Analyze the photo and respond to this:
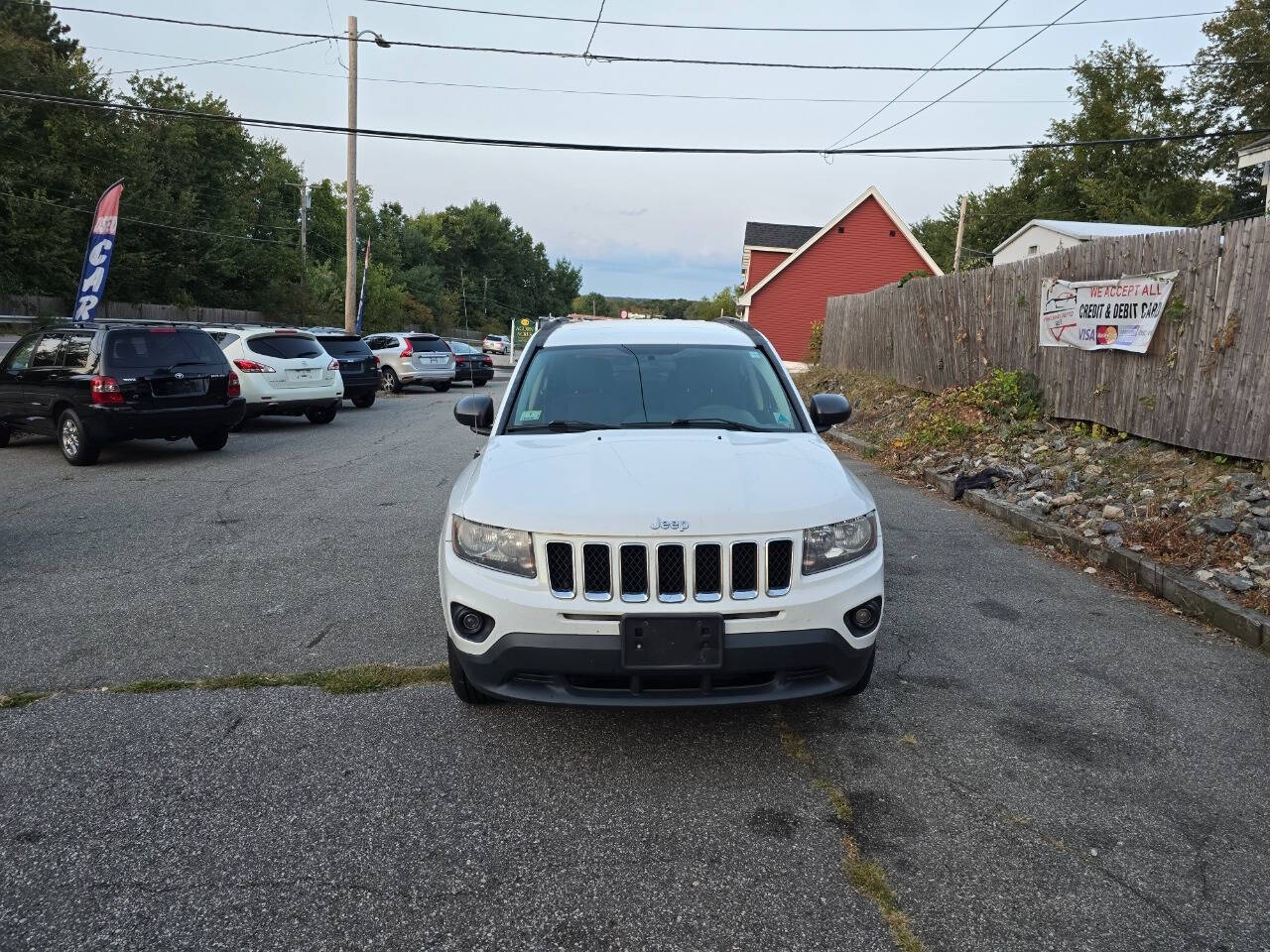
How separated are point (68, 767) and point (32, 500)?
6212mm

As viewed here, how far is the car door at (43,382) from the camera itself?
412 inches

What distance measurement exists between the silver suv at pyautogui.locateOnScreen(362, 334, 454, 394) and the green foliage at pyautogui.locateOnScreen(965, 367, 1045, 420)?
1581cm

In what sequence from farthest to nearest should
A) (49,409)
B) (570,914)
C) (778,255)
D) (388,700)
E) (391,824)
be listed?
(778,255) → (49,409) → (388,700) → (391,824) → (570,914)

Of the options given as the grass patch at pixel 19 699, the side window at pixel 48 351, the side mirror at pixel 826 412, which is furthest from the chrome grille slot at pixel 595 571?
the side window at pixel 48 351

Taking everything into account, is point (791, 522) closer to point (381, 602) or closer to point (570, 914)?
point (570, 914)

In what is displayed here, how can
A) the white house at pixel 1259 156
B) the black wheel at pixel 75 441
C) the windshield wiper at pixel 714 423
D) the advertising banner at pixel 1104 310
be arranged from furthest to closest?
the white house at pixel 1259 156 < the black wheel at pixel 75 441 < the advertising banner at pixel 1104 310 < the windshield wiper at pixel 714 423

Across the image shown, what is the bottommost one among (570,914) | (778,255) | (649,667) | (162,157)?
(570,914)

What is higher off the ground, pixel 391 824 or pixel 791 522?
pixel 791 522

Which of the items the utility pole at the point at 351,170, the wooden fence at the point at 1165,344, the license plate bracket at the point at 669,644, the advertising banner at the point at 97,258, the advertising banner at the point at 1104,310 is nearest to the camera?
the license plate bracket at the point at 669,644

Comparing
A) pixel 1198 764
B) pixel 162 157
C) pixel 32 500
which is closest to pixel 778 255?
pixel 162 157

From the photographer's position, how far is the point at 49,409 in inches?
414

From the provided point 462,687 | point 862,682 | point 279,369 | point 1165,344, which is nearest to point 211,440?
point 279,369

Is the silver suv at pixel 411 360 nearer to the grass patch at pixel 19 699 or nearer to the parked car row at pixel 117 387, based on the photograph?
the parked car row at pixel 117 387

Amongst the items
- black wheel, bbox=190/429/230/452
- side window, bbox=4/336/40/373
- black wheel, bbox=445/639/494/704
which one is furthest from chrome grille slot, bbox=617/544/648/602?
side window, bbox=4/336/40/373
